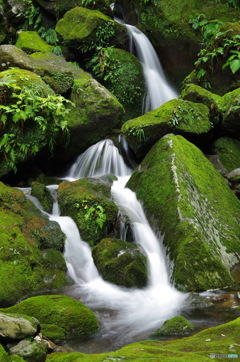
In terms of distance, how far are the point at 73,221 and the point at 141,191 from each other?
4.88 ft

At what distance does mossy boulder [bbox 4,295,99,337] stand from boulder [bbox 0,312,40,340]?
0.78 meters

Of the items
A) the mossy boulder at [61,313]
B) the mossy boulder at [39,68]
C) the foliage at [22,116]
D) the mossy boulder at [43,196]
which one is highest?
the mossy boulder at [39,68]

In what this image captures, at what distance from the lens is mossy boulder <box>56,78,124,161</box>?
9555 mm

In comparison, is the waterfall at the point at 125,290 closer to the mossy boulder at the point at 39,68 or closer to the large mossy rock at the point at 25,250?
the large mossy rock at the point at 25,250

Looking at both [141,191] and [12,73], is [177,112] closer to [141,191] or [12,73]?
[141,191]

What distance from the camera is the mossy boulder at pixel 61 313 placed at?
4043 millimetres

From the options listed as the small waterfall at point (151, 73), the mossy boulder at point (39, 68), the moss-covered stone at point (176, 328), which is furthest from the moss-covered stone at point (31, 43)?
the moss-covered stone at point (176, 328)

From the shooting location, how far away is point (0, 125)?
809 cm

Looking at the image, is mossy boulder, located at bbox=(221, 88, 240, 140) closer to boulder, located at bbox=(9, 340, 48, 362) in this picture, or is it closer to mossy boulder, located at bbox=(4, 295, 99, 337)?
mossy boulder, located at bbox=(4, 295, 99, 337)

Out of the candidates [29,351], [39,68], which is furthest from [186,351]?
[39,68]

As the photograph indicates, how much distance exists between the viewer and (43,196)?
24.6ft

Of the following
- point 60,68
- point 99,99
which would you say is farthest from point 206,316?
point 60,68

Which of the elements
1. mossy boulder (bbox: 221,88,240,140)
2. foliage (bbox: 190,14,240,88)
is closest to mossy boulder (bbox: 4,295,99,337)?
mossy boulder (bbox: 221,88,240,140)

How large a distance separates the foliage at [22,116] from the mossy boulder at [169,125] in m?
1.68
